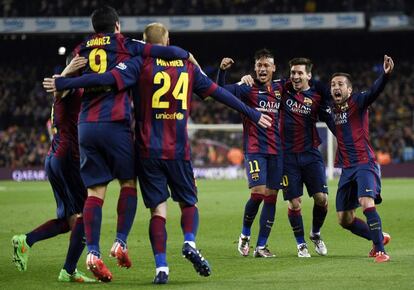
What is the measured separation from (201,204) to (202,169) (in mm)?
13569

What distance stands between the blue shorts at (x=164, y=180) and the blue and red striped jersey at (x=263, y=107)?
2.96 meters

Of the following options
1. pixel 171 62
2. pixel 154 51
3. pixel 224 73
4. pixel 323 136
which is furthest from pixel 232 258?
pixel 323 136

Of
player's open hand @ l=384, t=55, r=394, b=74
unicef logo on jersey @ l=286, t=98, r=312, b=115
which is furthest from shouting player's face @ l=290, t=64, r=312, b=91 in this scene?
player's open hand @ l=384, t=55, r=394, b=74

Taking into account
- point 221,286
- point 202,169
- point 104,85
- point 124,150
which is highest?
point 104,85

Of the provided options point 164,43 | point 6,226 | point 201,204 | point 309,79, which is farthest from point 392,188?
point 164,43

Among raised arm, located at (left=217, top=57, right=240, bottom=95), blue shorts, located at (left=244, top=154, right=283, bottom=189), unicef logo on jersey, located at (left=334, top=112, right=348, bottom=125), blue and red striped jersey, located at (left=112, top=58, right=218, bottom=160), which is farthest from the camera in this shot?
blue shorts, located at (left=244, top=154, right=283, bottom=189)

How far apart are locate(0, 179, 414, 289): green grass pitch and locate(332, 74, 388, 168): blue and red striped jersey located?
1.10 m

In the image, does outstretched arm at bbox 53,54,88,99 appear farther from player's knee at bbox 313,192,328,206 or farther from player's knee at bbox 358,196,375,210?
player's knee at bbox 313,192,328,206

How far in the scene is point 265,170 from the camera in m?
11.4

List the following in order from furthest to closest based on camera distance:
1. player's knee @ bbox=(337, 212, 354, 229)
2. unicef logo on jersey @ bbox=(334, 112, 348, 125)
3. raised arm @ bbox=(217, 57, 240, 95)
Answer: player's knee @ bbox=(337, 212, 354, 229)
unicef logo on jersey @ bbox=(334, 112, 348, 125)
raised arm @ bbox=(217, 57, 240, 95)

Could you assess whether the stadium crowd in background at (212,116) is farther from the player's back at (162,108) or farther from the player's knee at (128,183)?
the player's knee at (128,183)

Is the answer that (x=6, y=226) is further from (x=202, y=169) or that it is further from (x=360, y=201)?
(x=202, y=169)

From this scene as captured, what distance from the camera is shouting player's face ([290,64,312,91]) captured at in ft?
37.4

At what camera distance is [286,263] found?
10219 mm
